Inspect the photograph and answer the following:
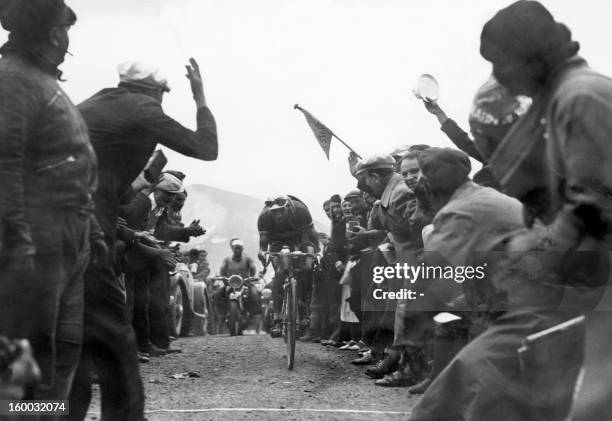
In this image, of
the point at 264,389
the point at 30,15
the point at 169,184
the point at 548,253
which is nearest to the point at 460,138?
the point at 264,389

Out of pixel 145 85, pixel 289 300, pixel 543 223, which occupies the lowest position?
pixel 543 223

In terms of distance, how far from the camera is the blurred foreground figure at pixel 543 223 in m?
3.81

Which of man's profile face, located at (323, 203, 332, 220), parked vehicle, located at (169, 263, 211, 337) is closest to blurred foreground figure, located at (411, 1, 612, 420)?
man's profile face, located at (323, 203, 332, 220)

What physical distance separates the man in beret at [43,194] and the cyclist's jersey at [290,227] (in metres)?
9.96

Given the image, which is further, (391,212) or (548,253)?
(391,212)

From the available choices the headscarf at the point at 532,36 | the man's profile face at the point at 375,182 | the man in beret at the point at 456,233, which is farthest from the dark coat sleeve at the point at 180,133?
the man's profile face at the point at 375,182

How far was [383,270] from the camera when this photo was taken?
465 inches

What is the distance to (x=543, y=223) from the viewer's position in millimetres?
4215

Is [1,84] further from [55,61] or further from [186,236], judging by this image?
[186,236]

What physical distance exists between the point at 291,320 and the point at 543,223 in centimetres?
812

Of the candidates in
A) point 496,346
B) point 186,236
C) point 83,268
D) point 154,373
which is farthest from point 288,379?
point 496,346

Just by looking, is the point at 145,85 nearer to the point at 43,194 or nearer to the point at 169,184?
the point at 43,194

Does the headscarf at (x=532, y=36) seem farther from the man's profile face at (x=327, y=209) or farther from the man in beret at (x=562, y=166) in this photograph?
the man's profile face at (x=327, y=209)

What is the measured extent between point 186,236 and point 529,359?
28.4 ft
